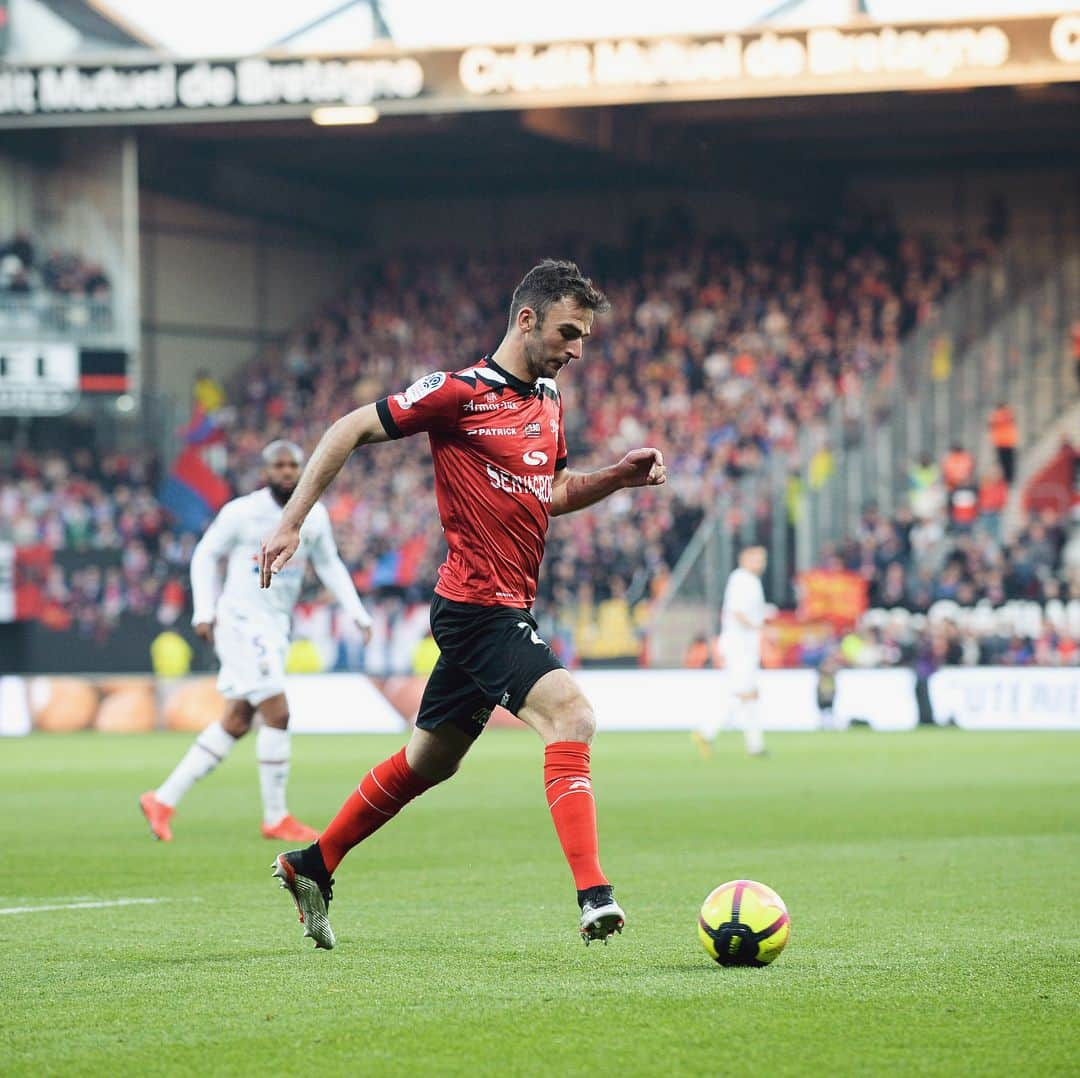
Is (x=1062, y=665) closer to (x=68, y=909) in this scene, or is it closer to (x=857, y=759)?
(x=857, y=759)

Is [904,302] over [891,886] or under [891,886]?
over

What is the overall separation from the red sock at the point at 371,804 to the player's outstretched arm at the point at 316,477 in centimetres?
102

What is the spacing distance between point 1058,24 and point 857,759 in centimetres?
1389

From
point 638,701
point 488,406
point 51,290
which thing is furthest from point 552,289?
point 51,290

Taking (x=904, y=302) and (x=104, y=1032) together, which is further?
(x=904, y=302)

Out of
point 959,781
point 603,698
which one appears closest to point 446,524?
point 959,781

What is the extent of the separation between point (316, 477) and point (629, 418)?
28.7 m

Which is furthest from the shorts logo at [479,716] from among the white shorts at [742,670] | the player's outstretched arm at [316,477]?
the white shorts at [742,670]

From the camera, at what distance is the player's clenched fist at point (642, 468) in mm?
7379

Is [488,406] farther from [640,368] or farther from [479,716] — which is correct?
[640,368]

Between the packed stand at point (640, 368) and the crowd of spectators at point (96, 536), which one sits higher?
the packed stand at point (640, 368)

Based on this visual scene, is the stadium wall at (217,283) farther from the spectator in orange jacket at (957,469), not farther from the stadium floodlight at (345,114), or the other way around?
the spectator in orange jacket at (957,469)

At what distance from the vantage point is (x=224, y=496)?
36.4 m

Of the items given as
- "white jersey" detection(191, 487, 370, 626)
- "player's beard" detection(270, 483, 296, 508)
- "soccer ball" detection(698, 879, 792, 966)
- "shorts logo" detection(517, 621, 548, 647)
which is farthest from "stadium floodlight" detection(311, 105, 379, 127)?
"soccer ball" detection(698, 879, 792, 966)
